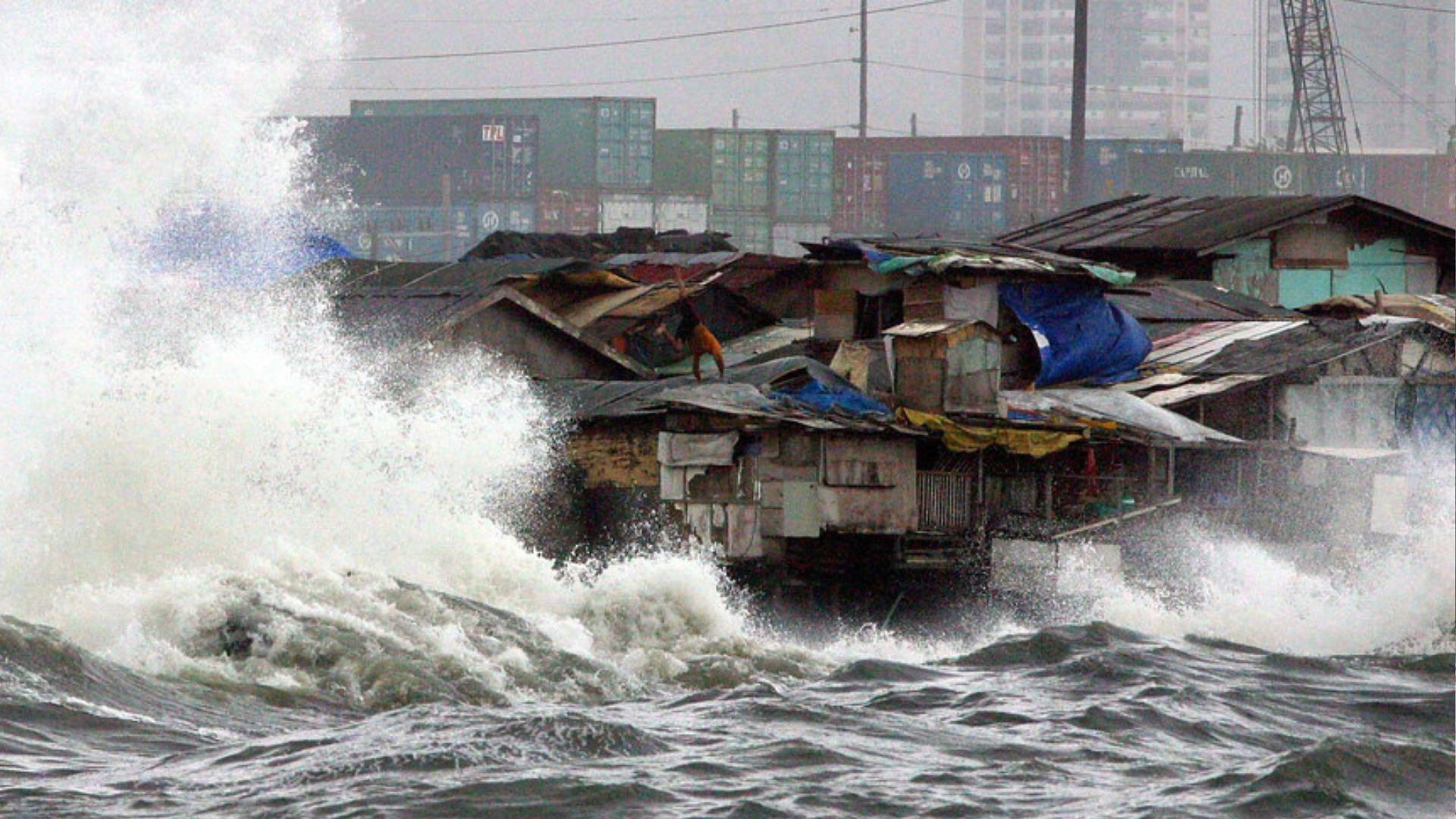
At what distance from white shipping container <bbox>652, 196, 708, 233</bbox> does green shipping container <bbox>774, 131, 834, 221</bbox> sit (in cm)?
256

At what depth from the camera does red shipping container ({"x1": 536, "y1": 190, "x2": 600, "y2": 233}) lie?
231 ft

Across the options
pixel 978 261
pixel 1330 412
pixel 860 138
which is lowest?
pixel 1330 412

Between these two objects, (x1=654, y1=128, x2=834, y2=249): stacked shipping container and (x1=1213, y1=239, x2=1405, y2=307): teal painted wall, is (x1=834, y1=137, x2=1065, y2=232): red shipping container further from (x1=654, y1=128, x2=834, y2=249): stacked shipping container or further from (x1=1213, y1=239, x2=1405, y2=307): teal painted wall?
(x1=1213, y1=239, x2=1405, y2=307): teal painted wall

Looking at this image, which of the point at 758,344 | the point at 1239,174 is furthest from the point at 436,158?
the point at 758,344

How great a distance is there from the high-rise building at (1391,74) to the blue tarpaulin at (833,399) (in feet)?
285

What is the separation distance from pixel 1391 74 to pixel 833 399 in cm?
11823

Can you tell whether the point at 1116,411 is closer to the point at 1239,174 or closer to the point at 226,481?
the point at 226,481

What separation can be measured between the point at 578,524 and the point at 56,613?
34.4 ft

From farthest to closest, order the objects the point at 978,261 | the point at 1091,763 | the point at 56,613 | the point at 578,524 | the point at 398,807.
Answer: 1. the point at 978,261
2. the point at 578,524
3. the point at 56,613
4. the point at 1091,763
5. the point at 398,807

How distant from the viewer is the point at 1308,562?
24.9m

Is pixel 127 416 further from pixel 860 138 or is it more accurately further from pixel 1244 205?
pixel 860 138

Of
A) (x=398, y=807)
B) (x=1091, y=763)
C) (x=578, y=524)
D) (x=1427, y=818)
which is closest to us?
(x=398, y=807)

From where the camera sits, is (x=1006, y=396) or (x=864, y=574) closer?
(x=864, y=574)

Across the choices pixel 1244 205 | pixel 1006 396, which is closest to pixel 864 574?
pixel 1006 396
